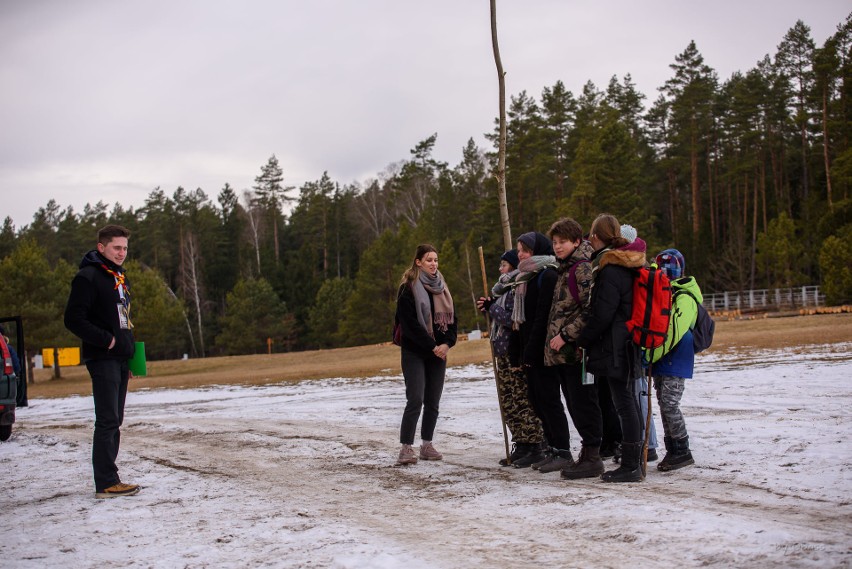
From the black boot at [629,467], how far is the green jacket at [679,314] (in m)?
0.74

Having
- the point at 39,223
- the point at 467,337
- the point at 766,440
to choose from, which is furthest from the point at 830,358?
the point at 39,223

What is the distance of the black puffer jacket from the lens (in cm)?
738

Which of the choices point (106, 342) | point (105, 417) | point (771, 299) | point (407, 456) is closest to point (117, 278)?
point (106, 342)

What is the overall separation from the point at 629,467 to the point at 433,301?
2.49m

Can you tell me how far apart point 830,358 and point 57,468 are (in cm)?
1422

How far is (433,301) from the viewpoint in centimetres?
762

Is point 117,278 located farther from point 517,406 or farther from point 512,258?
point 517,406

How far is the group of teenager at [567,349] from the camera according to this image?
6230mm

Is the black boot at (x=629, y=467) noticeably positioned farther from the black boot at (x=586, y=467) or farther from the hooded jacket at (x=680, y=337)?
the hooded jacket at (x=680, y=337)

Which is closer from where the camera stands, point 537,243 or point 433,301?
point 537,243

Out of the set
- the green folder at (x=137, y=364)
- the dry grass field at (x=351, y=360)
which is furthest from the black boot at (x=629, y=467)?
the dry grass field at (x=351, y=360)

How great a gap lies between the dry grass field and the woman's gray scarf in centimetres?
1471

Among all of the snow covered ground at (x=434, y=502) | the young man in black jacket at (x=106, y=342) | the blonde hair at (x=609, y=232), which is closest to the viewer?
the snow covered ground at (x=434, y=502)

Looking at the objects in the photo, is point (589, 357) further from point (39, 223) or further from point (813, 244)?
point (39, 223)
